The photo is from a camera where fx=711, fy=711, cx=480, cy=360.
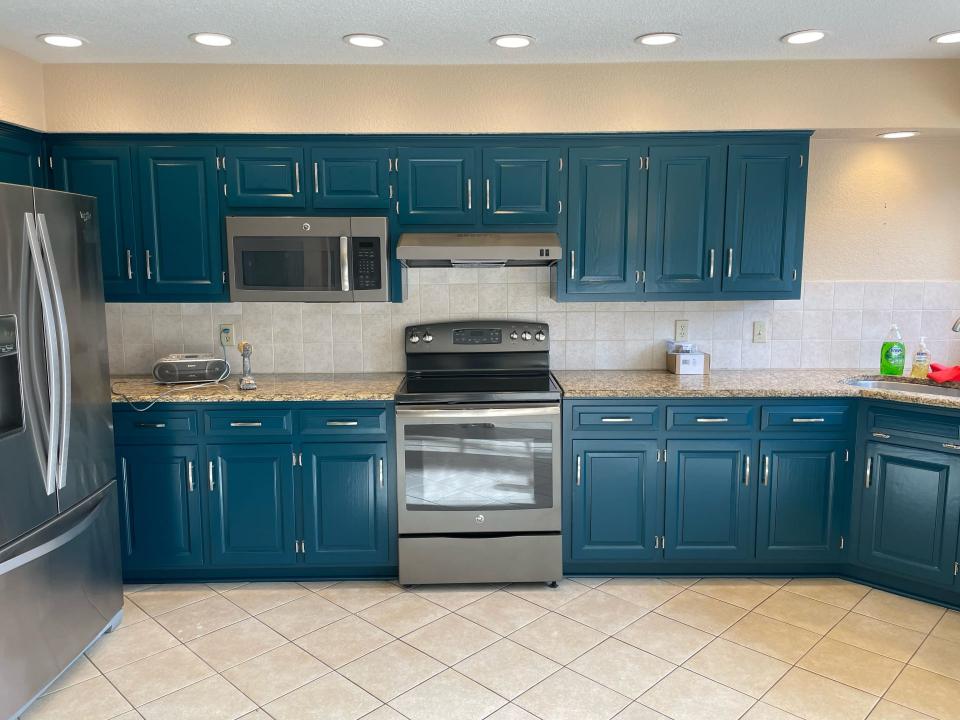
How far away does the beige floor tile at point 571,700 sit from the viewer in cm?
229

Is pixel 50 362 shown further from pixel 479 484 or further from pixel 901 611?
pixel 901 611

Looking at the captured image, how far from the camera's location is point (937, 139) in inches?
142

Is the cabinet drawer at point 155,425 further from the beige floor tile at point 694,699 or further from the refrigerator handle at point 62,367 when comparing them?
the beige floor tile at point 694,699

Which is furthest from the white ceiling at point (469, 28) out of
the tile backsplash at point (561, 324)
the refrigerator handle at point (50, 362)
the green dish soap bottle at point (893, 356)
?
the green dish soap bottle at point (893, 356)

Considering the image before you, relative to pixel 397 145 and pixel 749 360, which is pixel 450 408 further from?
pixel 749 360

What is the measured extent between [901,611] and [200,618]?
116 inches

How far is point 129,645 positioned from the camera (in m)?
2.73

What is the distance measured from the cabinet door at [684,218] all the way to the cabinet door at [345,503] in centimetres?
160

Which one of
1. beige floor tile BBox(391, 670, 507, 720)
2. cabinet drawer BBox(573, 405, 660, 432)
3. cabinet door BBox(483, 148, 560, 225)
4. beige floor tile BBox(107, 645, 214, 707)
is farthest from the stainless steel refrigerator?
cabinet drawer BBox(573, 405, 660, 432)

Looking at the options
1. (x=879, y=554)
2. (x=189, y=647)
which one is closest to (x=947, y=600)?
(x=879, y=554)

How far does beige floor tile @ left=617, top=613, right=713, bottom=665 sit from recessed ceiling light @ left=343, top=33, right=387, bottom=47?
2.57 meters

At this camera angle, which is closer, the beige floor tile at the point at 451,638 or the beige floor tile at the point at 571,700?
the beige floor tile at the point at 571,700

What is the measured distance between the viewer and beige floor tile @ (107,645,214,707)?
2418 millimetres

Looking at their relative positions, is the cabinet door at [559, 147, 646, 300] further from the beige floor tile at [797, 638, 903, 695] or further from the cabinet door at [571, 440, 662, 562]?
the beige floor tile at [797, 638, 903, 695]
